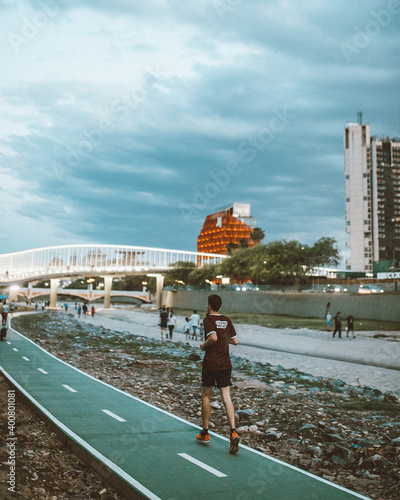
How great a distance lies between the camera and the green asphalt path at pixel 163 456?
4.93 metres

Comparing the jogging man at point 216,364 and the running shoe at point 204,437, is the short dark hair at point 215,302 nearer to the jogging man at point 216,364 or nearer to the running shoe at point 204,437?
the jogging man at point 216,364

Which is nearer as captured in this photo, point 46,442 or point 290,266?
point 46,442

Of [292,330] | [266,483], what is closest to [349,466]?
[266,483]

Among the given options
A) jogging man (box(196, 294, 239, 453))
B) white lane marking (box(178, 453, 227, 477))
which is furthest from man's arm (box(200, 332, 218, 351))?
white lane marking (box(178, 453, 227, 477))

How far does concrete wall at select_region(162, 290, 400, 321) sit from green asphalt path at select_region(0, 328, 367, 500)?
38558mm

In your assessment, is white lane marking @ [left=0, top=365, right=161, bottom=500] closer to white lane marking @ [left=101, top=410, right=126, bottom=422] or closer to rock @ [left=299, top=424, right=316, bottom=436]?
white lane marking @ [left=101, top=410, right=126, bottom=422]

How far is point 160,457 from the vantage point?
5816 millimetres

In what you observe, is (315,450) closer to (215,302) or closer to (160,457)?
(160,457)

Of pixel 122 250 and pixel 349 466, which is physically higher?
pixel 122 250

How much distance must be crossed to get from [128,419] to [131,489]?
9.43 feet

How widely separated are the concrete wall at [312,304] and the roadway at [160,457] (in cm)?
3854

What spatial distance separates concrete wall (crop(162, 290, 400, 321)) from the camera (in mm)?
42906

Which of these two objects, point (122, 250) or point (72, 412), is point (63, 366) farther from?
point (122, 250)

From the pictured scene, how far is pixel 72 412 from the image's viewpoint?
798 centimetres
